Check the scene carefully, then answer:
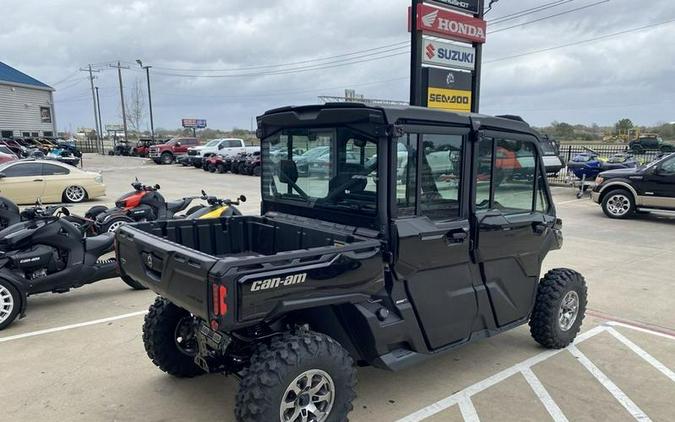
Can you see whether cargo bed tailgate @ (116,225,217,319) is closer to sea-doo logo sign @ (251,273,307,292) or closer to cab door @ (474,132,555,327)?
sea-doo logo sign @ (251,273,307,292)

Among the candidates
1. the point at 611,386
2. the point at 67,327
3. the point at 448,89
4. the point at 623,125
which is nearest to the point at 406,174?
the point at 611,386

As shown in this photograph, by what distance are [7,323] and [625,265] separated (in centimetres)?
841

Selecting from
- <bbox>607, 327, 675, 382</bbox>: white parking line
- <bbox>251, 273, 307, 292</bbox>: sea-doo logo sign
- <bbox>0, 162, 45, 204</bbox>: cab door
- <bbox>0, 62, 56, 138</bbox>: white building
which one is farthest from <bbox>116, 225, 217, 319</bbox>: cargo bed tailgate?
<bbox>0, 62, 56, 138</bbox>: white building

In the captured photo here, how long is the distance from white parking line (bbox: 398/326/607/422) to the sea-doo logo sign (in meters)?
1.37

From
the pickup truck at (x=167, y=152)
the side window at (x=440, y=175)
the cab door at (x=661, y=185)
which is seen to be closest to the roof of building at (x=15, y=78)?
the pickup truck at (x=167, y=152)

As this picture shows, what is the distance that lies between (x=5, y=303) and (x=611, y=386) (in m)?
5.68

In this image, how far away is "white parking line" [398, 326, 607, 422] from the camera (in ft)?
12.0

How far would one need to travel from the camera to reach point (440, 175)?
3.77 metres

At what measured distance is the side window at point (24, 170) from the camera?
13.9 meters

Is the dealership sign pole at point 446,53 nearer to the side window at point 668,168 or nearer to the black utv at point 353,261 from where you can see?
the side window at point 668,168

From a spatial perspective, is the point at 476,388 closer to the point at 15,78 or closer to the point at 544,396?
the point at 544,396

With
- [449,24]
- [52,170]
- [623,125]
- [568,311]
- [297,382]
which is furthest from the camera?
[623,125]

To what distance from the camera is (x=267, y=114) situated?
421 centimetres

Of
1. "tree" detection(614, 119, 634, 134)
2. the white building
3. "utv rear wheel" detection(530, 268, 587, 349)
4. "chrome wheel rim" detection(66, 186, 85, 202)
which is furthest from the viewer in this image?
"tree" detection(614, 119, 634, 134)
